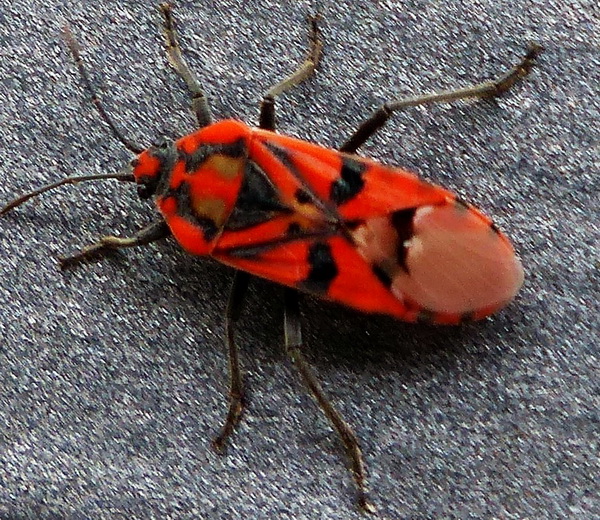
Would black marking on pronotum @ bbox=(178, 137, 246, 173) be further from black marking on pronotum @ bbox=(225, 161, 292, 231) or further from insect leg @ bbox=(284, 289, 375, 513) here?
insect leg @ bbox=(284, 289, 375, 513)

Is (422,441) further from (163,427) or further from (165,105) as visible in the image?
(165,105)

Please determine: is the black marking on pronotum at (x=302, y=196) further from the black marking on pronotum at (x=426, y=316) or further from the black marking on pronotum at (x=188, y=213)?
the black marking on pronotum at (x=426, y=316)

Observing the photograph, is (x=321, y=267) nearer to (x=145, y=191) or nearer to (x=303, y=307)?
(x=303, y=307)

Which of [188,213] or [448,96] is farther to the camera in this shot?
[448,96]

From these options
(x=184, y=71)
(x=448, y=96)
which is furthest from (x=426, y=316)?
(x=184, y=71)

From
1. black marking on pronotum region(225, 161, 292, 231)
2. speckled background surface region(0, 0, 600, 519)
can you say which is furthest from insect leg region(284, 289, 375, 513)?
black marking on pronotum region(225, 161, 292, 231)

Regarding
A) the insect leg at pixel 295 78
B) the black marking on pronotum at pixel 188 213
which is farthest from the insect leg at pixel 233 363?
the insect leg at pixel 295 78

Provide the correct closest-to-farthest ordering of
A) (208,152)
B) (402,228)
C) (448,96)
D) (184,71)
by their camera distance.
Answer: (402,228) → (208,152) → (448,96) → (184,71)

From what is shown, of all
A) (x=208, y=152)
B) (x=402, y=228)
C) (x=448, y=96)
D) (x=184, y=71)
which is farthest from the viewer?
(x=184, y=71)
